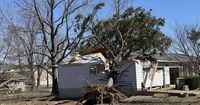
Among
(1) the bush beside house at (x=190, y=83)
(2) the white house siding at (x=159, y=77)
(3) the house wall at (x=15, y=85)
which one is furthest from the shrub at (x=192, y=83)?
(3) the house wall at (x=15, y=85)

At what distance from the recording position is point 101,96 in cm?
2980

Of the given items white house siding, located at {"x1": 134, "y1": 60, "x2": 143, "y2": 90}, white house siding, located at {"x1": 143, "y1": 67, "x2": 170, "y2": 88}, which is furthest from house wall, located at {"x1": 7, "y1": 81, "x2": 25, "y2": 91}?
white house siding, located at {"x1": 143, "y1": 67, "x2": 170, "y2": 88}

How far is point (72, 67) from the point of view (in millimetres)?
38656

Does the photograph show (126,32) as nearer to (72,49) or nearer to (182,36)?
(72,49)

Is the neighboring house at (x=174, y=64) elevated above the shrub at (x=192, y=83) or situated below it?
above

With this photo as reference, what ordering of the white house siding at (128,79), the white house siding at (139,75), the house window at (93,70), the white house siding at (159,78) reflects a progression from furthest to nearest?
the white house siding at (159,78)
the house window at (93,70)
the white house siding at (139,75)
the white house siding at (128,79)

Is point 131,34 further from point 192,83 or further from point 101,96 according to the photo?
point 101,96

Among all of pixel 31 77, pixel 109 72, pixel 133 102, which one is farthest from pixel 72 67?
pixel 31 77

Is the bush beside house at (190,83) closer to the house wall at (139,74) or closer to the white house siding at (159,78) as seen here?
the white house siding at (159,78)

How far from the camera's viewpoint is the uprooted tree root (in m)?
29.8

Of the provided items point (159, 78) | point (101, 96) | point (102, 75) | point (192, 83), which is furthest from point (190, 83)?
point (101, 96)

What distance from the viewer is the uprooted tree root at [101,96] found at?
29.8 metres

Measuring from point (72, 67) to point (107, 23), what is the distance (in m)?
8.43

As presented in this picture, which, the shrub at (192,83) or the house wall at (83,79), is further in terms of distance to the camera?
the shrub at (192,83)
